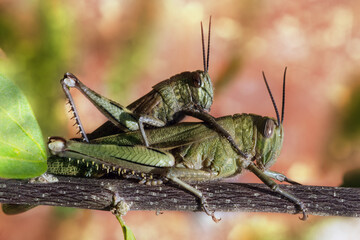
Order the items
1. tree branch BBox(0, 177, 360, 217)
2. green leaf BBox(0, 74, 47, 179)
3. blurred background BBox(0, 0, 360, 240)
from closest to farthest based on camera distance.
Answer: green leaf BBox(0, 74, 47, 179) → tree branch BBox(0, 177, 360, 217) → blurred background BBox(0, 0, 360, 240)

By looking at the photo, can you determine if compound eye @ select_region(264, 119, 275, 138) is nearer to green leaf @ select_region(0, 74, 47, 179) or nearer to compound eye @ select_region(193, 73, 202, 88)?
compound eye @ select_region(193, 73, 202, 88)

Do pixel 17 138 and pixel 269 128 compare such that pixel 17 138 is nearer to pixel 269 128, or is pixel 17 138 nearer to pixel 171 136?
pixel 171 136

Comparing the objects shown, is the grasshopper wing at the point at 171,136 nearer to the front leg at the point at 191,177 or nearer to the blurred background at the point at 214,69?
the front leg at the point at 191,177

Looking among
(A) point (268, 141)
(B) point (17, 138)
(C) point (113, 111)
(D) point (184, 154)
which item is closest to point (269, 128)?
(A) point (268, 141)

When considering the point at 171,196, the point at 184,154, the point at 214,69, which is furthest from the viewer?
the point at 214,69

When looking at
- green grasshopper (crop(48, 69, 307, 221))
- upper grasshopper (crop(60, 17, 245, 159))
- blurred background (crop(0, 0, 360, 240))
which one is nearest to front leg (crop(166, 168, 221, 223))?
green grasshopper (crop(48, 69, 307, 221))

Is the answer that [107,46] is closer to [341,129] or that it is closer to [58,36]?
[58,36]
